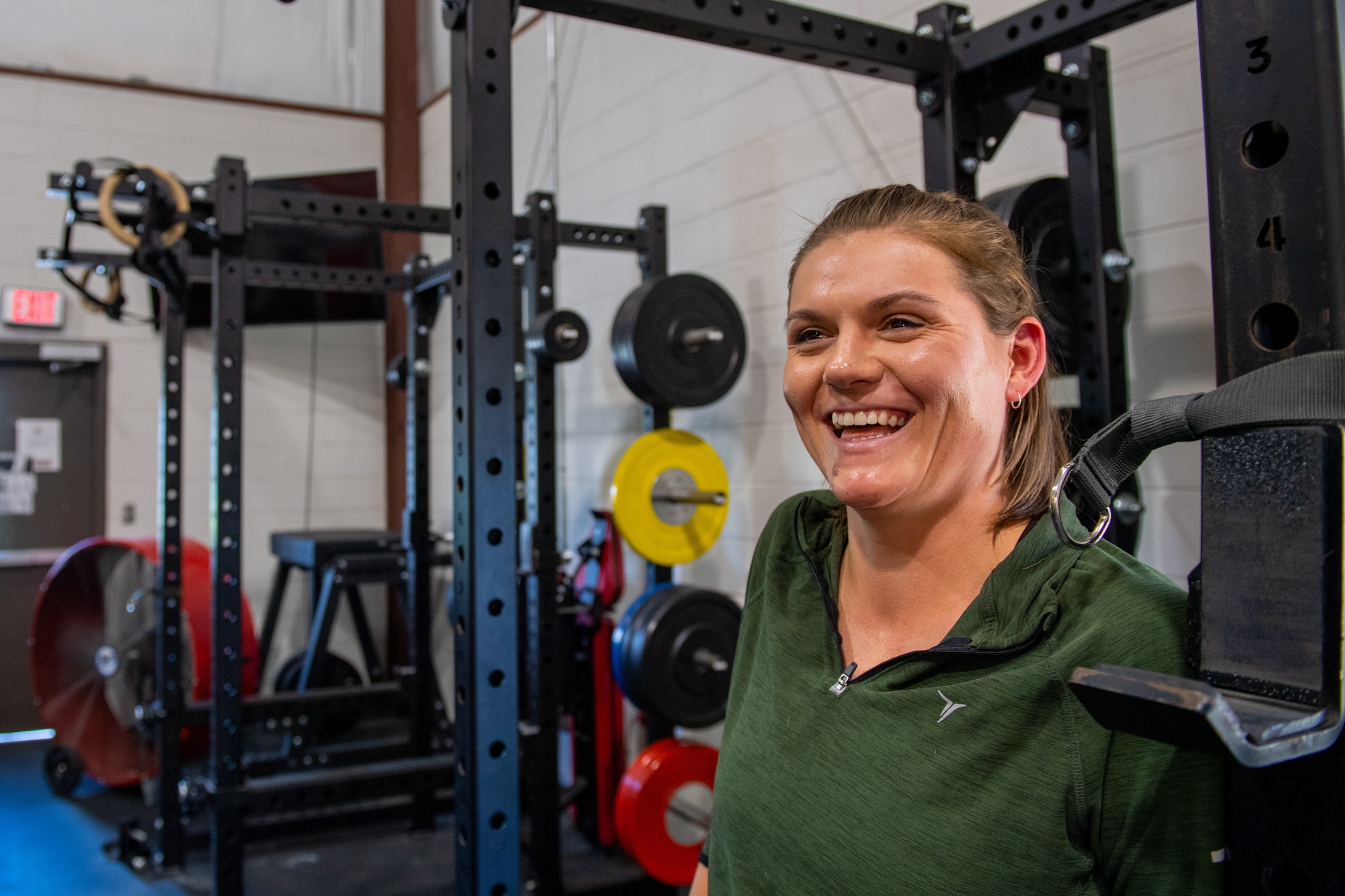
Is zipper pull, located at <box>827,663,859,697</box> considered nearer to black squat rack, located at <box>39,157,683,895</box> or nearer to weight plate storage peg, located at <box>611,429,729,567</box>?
black squat rack, located at <box>39,157,683,895</box>

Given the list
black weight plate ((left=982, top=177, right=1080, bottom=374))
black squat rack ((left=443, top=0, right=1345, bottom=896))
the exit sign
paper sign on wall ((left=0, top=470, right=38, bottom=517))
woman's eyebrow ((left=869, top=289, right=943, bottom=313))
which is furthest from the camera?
paper sign on wall ((left=0, top=470, right=38, bottom=517))

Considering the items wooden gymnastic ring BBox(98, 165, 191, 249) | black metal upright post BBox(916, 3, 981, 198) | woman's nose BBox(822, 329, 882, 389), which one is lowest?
woman's nose BBox(822, 329, 882, 389)

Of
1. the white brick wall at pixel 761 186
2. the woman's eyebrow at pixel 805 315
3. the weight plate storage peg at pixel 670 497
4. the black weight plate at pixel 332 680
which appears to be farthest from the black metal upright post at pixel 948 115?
the black weight plate at pixel 332 680

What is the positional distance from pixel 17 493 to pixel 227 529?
3.05 meters

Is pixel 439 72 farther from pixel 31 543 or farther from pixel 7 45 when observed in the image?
pixel 31 543

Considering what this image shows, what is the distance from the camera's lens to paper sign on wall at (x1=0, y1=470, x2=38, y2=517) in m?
5.03

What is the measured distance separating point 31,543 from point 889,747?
5.52 meters

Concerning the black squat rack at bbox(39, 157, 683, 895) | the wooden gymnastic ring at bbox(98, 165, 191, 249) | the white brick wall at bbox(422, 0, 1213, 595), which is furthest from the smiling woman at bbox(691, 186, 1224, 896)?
the wooden gymnastic ring at bbox(98, 165, 191, 249)

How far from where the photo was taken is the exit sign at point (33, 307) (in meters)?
4.92

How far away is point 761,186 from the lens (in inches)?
122

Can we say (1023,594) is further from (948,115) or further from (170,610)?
(170,610)

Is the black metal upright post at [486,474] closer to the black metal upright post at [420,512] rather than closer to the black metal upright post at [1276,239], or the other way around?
the black metal upright post at [1276,239]

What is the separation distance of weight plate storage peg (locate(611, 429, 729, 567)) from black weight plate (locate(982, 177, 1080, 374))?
127 centimetres

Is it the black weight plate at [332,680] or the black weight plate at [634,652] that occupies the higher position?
the black weight plate at [634,652]
